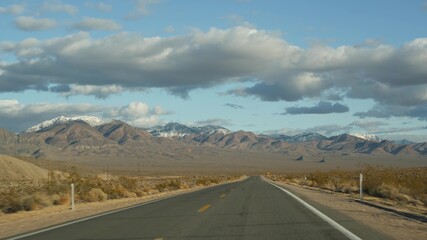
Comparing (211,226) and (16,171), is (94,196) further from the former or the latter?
(16,171)

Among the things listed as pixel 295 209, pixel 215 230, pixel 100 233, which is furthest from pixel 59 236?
pixel 295 209

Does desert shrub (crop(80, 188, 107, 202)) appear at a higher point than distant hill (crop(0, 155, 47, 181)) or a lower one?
lower

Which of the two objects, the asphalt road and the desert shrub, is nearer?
the asphalt road

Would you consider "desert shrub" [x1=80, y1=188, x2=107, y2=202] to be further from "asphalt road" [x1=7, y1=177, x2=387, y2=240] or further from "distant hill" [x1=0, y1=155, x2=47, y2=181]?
"distant hill" [x1=0, y1=155, x2=47, y2=181]

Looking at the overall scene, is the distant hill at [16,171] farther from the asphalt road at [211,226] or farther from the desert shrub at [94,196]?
the asphalt road at [211,226]

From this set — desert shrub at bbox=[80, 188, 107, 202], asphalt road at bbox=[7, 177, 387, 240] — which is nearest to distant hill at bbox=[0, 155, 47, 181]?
desert shrub at bbox=[80, 188, 107, 202]

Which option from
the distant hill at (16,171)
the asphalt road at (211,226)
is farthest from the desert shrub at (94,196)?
the distant hill at (16,171)

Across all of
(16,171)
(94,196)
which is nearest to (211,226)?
(94,196)

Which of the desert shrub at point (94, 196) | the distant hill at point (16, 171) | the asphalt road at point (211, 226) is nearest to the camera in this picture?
the asphalt road at point (211, 226)

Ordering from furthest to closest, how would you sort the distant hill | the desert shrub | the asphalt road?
1. the distant hill
2. the desert shrub
3. the asphalt road

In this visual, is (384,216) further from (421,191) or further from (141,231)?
(421,191)

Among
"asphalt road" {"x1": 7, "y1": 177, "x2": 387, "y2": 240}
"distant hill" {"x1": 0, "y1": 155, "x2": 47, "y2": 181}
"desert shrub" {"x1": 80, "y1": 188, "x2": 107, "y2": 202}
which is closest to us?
"asphalt road" {"x1": 7, "y1": 177, "x2": 387, "y2": 240}

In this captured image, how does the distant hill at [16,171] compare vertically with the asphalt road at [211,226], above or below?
above

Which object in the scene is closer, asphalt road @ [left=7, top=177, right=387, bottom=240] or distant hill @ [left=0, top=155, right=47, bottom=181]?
asphalt road @ [left=7, top=177, right=387, bottom=240]
